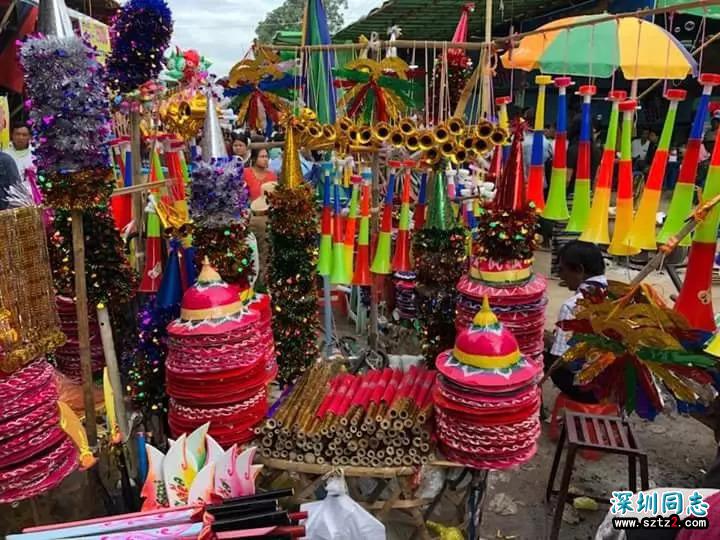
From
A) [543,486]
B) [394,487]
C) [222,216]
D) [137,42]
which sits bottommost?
[543,486]

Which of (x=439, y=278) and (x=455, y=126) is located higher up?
(x=455, y=126)

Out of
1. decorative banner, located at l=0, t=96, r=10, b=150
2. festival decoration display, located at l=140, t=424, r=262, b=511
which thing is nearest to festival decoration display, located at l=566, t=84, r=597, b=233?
festival decoration display, located at l=140, t=424, r=262, b=511

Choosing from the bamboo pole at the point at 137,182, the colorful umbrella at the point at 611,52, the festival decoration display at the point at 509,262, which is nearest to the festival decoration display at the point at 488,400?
the festival decoration display at the point at 509,262

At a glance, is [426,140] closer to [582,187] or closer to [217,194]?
[582,187]

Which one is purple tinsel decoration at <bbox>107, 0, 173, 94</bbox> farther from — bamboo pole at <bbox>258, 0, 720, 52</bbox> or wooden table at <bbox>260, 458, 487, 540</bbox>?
wooden table at <bbox>260, 458, 487, 540</bbox>

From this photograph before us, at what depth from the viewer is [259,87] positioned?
119 inches

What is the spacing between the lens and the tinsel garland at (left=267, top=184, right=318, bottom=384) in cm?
262

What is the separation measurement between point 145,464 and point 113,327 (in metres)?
0.65

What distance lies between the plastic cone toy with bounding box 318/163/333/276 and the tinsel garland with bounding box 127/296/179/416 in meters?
1.06

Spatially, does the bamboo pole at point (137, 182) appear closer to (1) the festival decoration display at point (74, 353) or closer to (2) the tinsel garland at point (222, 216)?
(1) the festival decoration display at point (74, 353)

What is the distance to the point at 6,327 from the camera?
5.80 ft

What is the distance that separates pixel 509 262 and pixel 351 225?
3.67 ft

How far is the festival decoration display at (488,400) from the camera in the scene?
6.57 feet

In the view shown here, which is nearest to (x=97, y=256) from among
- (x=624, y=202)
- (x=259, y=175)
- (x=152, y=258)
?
(x=152, y=258)
